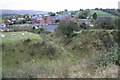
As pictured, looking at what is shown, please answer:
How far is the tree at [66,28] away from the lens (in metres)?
27.8

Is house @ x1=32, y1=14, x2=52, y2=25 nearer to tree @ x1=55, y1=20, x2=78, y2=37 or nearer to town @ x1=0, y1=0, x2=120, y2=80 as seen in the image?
town @ x1=0, y1=0, x2=120, y2=80

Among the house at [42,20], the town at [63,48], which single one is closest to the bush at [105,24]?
the town at [63,48]

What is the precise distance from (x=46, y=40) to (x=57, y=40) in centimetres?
241

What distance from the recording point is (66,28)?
28.3 meters

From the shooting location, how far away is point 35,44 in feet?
84.0

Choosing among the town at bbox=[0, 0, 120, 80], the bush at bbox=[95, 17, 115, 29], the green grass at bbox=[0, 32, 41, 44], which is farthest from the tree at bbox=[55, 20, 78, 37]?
the bush at bbox=[95, 17, 115, 29]

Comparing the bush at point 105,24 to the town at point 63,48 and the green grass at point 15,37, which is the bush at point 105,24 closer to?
the town at point 63,48

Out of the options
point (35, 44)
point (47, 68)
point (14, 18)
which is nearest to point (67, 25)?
point (35, 44)

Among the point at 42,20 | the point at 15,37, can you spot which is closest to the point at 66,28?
the point at 15,37

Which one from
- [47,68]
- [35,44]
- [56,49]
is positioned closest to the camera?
[47,68]

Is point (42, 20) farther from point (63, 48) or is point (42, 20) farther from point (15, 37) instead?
point (63, 48)

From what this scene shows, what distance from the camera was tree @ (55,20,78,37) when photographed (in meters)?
27.8

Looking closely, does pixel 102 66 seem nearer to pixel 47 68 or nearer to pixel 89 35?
pixel 47 68

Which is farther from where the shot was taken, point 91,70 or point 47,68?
point 47,68
